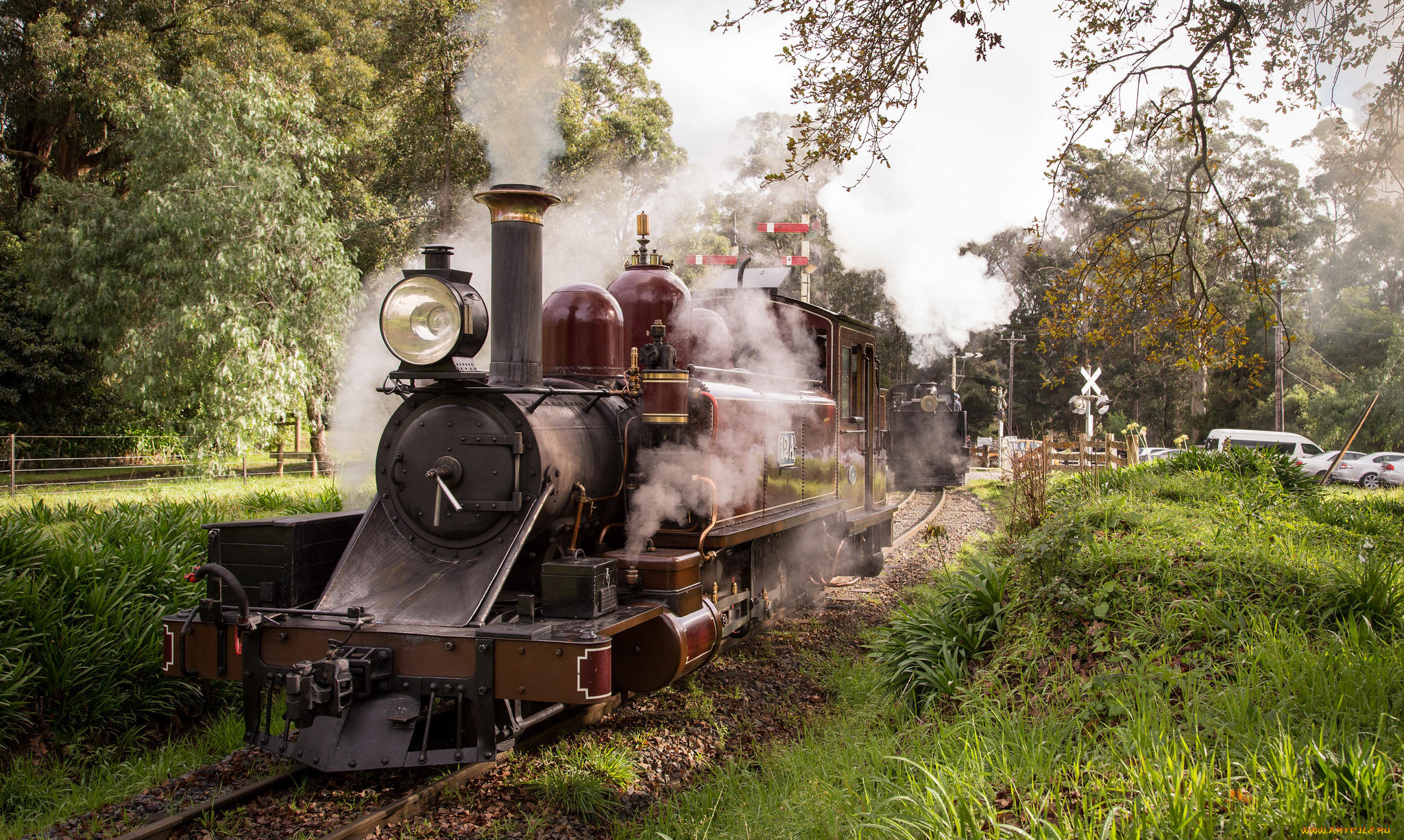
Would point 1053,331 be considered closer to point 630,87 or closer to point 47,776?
point 47,776

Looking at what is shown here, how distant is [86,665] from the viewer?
5.36m

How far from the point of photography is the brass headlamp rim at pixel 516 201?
4.86m

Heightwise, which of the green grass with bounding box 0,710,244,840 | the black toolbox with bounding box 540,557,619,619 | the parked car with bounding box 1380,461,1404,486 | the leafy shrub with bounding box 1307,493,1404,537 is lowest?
the green grass with bounding box 0,710,244,840

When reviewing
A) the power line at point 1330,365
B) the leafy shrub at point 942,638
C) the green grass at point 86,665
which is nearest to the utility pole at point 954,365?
the power line at point 1330,365

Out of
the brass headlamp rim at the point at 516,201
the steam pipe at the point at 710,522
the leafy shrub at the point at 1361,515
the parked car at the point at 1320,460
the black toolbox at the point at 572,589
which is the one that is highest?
the brass headlamp rim at the point at 516,201

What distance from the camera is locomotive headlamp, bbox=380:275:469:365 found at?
4.67 metres

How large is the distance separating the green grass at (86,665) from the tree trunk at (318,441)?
38.9ft

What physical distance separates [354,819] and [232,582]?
1305 mm

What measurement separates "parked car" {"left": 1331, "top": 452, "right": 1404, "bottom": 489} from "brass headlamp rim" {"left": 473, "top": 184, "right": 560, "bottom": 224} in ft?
93.4

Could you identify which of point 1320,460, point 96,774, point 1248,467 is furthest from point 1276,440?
point 96,774

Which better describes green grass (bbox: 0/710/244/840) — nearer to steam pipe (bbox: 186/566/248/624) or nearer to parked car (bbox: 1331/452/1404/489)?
steam pipe (bbox: 186/566/248/624)

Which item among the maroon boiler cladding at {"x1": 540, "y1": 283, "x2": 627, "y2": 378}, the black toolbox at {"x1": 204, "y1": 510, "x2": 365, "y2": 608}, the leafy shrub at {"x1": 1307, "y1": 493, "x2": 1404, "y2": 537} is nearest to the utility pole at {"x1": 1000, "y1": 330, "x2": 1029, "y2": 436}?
the leafy shrub at {"x1": 1307, "y1": 493, "x2": 1404, "y2": 537}

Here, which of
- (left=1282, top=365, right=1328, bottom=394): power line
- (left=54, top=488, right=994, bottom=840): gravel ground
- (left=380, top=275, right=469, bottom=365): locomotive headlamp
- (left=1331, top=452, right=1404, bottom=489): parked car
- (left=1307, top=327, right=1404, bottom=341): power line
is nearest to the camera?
(left=54, top=488, right=994, bottom=840): gravel ground

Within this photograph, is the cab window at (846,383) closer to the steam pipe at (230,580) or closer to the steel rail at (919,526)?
the steel rail at (919,526)
